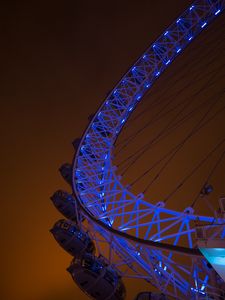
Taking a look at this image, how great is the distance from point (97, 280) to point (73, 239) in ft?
12.4

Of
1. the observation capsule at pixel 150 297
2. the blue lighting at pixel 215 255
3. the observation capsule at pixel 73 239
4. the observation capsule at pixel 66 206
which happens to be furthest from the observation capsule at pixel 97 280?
the observation capsule at pixel 66 206

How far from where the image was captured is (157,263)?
40.9ft

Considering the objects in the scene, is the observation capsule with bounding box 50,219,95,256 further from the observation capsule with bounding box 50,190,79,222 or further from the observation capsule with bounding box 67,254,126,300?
the observation capsule with bounding box 67,254,126,300

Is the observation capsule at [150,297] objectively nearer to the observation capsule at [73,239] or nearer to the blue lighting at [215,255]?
the observation capsule at [73,239]

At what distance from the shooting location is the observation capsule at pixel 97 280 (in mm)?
13328

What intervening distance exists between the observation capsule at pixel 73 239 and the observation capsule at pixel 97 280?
2.55 meters

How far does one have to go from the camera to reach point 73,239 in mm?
16797

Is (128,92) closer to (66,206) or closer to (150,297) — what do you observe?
(66,206)

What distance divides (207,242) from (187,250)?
56 cm

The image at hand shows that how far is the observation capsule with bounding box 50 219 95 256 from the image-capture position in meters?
16.7

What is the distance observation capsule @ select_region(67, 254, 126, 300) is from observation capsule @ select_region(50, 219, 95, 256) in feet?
8.36

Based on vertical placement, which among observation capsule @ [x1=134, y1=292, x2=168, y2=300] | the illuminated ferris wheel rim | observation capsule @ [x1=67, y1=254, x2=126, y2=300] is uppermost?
the illuminated ferris wheel rim

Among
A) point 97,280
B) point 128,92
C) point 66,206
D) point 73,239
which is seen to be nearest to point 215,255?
point 97,280

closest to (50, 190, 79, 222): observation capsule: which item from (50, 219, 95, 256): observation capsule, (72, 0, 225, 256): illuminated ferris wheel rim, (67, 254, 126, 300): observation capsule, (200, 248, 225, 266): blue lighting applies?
(72, 0, 225, 256): illuminated ferris wheel rim
